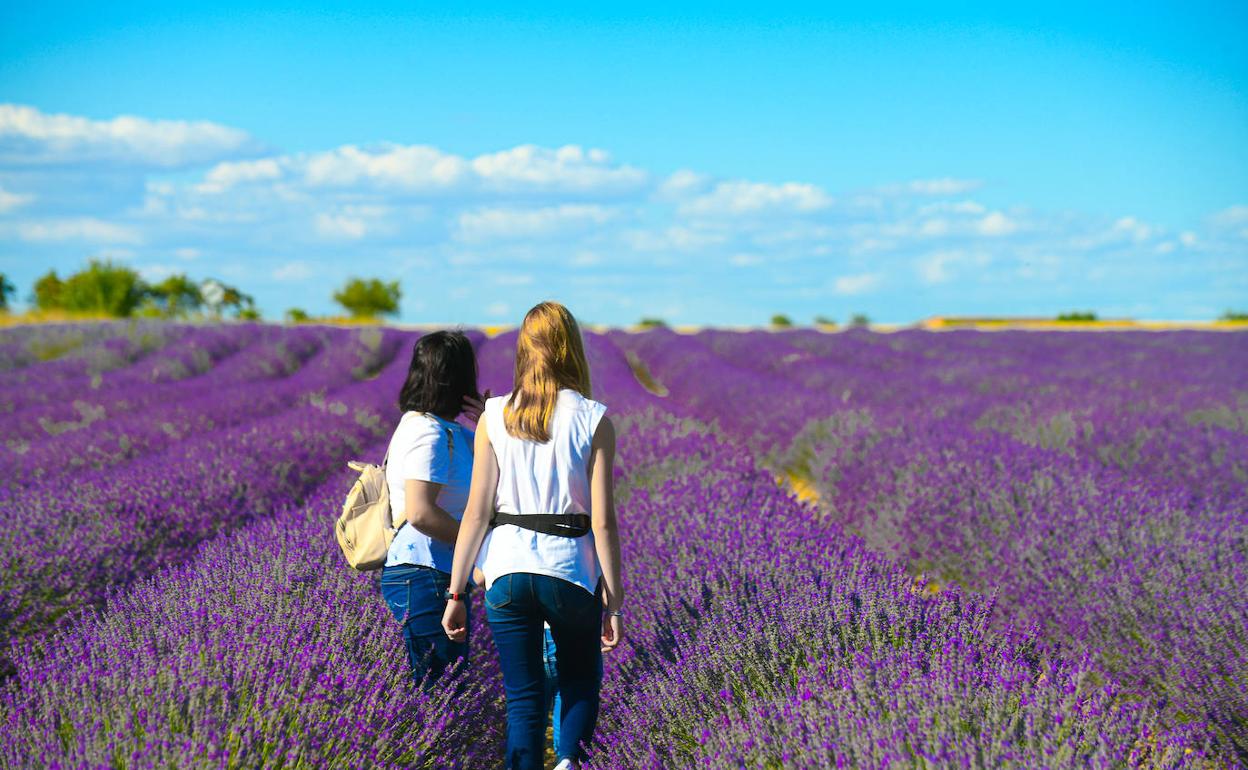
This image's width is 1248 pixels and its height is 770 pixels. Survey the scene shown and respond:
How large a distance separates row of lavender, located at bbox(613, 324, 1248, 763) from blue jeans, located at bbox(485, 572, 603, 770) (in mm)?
1487

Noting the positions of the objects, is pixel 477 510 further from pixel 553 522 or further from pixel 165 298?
pixel 165 298

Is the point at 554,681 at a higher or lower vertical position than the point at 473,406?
lower

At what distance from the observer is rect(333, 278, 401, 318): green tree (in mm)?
50719

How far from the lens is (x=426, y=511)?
89.9 inches

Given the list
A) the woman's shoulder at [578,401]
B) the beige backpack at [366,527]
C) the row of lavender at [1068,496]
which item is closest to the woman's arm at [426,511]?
the beige backpack at [366,527]

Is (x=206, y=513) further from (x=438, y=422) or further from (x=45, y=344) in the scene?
(x=45, y=344)

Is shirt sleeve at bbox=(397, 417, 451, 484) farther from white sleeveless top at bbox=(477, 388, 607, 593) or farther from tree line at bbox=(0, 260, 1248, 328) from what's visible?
tree line at bbox=(0, 260, 1248, 328)

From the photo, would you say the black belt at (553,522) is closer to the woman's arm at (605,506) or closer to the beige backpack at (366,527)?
Answer: the woman's arm at (605,506)

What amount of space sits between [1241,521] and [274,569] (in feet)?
12.8

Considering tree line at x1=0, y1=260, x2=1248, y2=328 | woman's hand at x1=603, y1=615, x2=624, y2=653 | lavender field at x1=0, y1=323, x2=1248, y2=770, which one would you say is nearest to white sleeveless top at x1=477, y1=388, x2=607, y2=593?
woman's hand at x1=603, y1=615, x2=624, y2=653

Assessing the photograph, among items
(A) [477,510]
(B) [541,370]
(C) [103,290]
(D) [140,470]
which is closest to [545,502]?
(A) [477,510]

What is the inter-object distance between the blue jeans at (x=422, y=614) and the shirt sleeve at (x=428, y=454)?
25cm

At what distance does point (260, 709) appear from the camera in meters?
1.99

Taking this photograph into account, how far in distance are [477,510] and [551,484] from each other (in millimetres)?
194
